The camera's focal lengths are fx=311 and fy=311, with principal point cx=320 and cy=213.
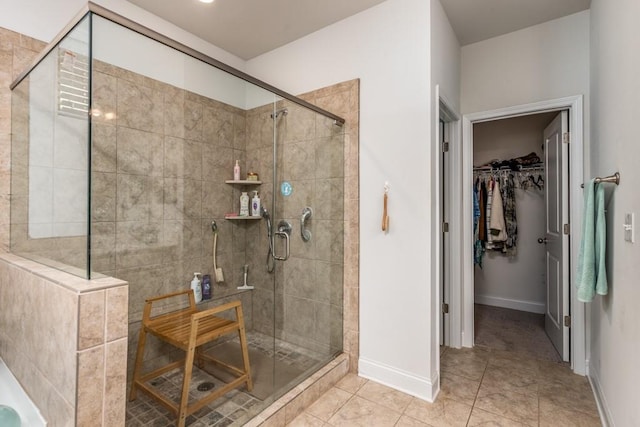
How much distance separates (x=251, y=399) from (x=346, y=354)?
81cm

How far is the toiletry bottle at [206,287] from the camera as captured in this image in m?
2.08

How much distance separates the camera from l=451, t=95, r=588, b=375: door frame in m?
2.40

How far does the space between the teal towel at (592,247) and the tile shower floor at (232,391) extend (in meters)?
1.76

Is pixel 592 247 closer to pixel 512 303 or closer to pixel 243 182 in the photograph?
pixel 243 182

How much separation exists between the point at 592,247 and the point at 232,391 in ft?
7.46

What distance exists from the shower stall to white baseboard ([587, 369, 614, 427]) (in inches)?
63.6

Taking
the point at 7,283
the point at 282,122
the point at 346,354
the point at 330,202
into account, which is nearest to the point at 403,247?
the point at 330,202

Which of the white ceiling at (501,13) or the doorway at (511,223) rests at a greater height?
the white ceiling at (501,13)

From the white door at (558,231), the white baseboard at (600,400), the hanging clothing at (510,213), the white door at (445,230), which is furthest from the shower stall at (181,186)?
the hanging clothing at (510,213)

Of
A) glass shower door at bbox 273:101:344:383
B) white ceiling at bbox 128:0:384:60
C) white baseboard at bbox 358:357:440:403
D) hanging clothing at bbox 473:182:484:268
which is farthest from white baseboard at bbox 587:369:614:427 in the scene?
white ceiling at bbox 128:0:384:60

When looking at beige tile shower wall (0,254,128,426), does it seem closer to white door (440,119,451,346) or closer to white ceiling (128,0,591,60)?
white ceiling (128,0,591,60)

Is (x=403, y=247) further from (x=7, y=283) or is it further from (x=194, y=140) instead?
(x=7, y=283)

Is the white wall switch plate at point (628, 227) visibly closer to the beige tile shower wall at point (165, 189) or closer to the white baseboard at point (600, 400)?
the white baseboard at point (600, 400)

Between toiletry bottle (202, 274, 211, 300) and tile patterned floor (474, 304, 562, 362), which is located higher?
toiletry bottle (202, 274, 211, 300)
